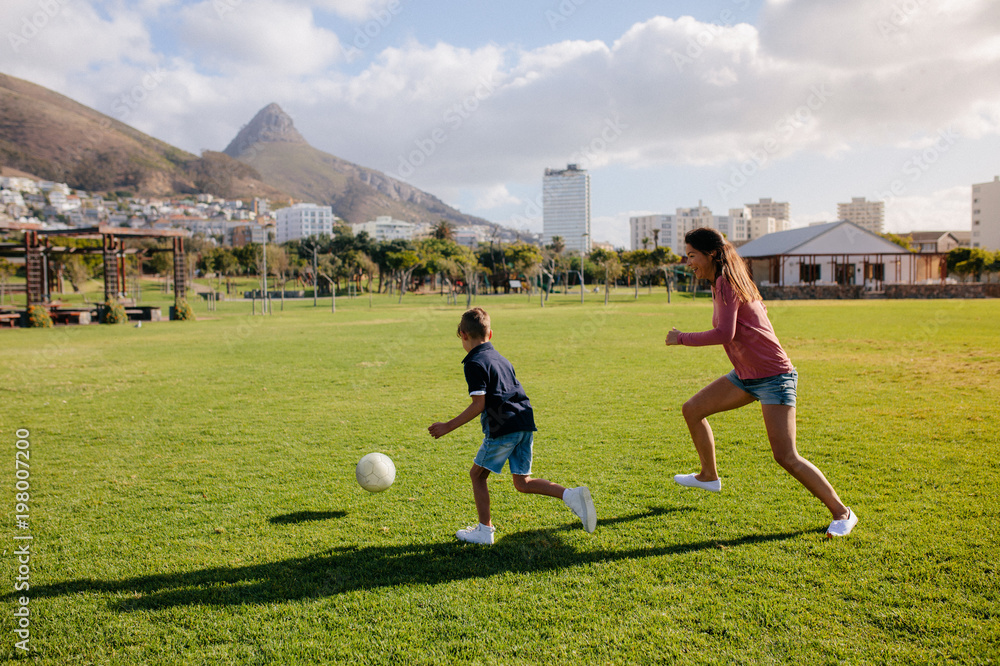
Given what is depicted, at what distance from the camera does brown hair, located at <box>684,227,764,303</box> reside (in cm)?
421

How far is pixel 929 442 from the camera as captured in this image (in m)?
6.65

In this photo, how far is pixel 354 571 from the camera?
151 inches

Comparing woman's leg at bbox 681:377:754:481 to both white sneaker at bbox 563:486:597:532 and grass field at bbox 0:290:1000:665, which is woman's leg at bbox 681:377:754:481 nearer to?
grass field at bbox 0:290:1000:665

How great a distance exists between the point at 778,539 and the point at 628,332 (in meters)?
18.4

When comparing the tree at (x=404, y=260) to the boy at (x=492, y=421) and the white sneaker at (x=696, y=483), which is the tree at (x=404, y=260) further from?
the boy at (x=492, y=421)

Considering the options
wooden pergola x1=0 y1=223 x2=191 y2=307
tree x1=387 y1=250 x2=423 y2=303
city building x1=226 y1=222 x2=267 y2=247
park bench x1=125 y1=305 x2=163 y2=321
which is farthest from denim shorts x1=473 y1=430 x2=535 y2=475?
city building x1=226 y1=222 x2=267 y2=247

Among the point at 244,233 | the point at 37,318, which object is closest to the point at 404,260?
the point at 37,318

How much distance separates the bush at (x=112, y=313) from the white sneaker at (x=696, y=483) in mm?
31477

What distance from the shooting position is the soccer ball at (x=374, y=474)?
5035 mm

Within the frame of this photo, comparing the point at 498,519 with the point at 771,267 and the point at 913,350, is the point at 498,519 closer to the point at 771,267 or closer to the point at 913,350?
the point at 913,350

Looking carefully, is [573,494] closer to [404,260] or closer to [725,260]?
[725,260]

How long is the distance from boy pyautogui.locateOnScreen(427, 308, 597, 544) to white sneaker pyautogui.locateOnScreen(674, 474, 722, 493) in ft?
4.78

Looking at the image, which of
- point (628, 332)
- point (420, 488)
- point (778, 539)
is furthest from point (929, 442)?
point (628, 332)

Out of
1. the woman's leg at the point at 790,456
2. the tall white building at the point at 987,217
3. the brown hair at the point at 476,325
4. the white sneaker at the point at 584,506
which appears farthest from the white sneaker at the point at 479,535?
the tall white building at the point at 987,217
